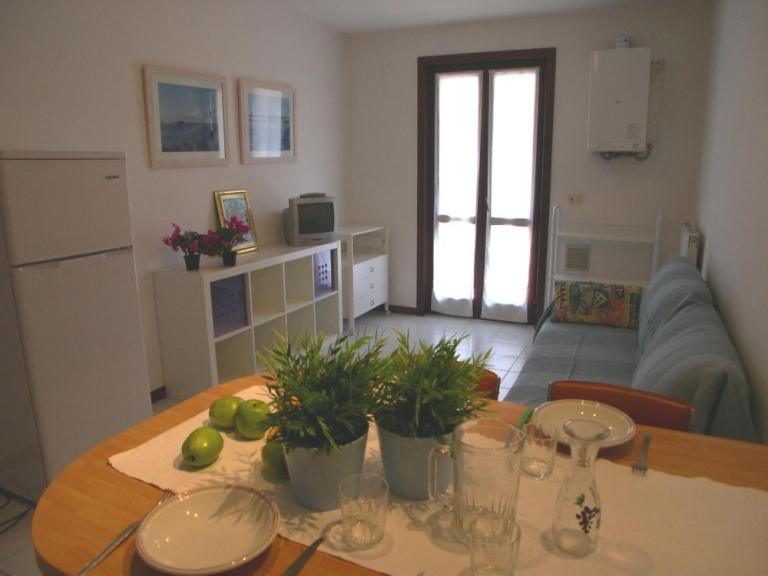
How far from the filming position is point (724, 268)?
275 centimetres

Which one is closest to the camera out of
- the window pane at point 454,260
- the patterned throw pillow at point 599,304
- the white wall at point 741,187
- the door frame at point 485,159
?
the white wall at point 741,187

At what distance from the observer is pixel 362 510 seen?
0.99 meters

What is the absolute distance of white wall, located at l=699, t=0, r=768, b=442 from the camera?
6.75 feet

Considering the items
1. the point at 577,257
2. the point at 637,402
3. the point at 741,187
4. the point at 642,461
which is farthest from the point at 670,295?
the point at 577,257

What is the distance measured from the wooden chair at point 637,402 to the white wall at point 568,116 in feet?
10.9

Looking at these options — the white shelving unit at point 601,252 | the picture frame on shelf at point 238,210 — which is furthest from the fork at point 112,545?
the white shelving unit at point 601,252

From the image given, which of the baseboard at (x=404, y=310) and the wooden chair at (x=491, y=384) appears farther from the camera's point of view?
the baseboard at (x=404, y=310)

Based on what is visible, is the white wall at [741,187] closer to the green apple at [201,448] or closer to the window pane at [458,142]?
the green apple at [201,448]

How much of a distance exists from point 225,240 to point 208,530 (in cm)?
271

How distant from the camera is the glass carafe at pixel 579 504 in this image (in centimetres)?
92

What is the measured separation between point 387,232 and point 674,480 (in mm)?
4394

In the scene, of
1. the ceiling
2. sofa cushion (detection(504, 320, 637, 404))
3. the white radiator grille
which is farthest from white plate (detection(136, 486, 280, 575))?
the white radiator grille

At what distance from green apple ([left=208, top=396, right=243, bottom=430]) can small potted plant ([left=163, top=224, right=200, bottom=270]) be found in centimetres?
219

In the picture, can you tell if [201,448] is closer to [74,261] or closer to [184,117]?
[74,261]
